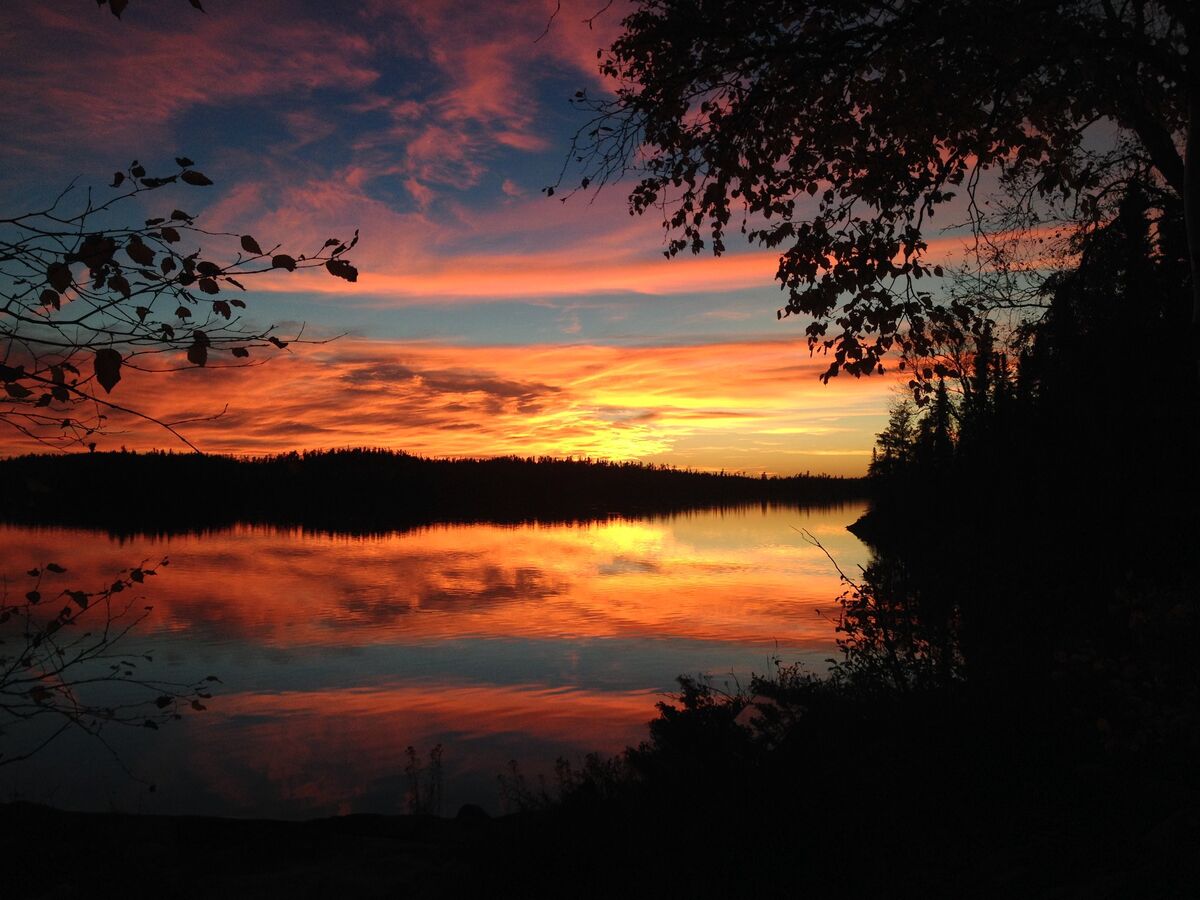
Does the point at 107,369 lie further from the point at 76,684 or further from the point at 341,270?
the point at 76,684

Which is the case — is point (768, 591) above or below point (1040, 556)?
below

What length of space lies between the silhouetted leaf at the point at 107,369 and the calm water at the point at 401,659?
12.2 metres

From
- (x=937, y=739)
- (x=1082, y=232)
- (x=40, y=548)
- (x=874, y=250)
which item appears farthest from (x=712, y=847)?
(x=40, y=548)

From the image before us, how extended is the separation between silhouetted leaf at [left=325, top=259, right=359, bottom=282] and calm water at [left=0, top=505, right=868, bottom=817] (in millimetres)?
11779

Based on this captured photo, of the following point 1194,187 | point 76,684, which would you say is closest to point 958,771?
point 1194,187

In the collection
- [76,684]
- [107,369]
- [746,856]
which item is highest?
[107,369]

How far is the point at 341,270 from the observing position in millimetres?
4484

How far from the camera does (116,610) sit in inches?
1464

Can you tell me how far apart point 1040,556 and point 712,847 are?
16007 mm

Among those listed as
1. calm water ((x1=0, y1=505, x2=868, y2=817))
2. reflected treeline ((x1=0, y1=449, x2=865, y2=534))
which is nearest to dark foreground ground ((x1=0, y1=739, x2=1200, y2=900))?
calm water ((x1=0, y1=505, x2=868, y2=817))

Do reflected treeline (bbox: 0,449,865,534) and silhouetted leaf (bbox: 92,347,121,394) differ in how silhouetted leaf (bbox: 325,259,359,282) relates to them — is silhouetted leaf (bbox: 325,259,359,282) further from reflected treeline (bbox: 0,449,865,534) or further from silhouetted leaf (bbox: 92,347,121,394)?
reflected treeline (bbox: 0,449,865,534)

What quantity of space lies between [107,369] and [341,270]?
4.33 feet

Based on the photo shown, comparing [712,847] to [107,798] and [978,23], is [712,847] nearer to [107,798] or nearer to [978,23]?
[978,23]

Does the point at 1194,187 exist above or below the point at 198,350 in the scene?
above
